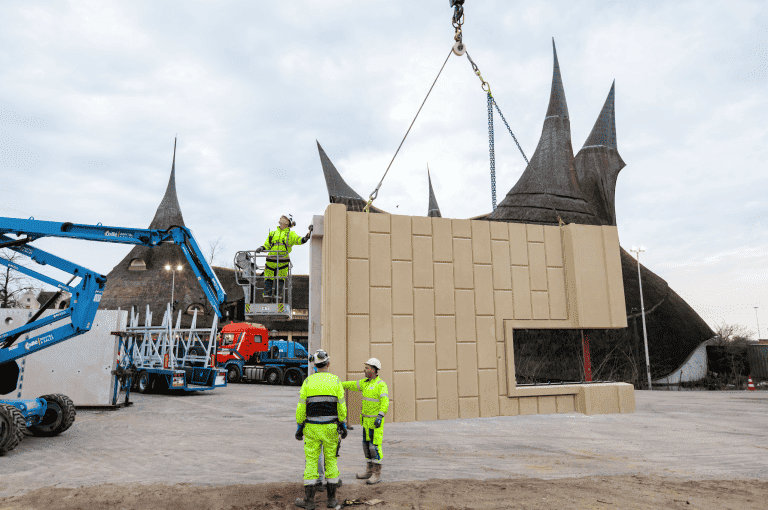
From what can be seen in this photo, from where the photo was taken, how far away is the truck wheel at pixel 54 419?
9094 millimetres

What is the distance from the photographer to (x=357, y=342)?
31.8 ft

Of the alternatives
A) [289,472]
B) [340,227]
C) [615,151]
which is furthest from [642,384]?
[289,472]

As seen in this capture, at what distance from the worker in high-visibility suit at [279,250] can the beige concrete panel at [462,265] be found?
3568 millimetres

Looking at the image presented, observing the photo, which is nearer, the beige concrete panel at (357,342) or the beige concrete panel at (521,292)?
the beige concrete panel at (357,342)

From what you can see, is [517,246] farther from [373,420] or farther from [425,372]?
[373,420]

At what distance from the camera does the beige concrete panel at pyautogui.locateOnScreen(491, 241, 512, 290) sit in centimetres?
1098

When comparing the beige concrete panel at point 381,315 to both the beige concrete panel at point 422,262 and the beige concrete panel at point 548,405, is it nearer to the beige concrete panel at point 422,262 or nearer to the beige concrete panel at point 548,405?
the beige concrete panel at point 422,262

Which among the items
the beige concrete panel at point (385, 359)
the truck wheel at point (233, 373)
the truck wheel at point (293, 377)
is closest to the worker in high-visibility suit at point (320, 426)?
the beige concrete panel at point (385, 359)

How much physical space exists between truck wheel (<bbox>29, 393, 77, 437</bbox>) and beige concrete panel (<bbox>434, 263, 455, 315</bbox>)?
24.7 ft

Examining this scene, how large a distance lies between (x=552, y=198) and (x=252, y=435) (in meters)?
27.2

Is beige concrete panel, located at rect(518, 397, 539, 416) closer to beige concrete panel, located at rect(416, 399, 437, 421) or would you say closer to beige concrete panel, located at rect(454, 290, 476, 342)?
beige concrete panel, located at rect(454, 290, 476, 342)

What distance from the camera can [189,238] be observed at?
42.1 ft

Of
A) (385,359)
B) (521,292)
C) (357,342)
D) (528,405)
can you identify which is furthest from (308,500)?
(521,292)

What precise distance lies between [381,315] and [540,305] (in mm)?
3907
